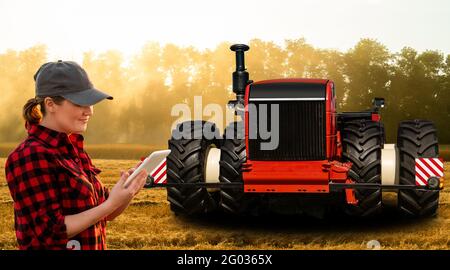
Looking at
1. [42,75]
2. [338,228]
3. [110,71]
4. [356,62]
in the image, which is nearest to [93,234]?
[42,75]

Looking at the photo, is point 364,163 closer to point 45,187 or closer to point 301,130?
→ point 301,130

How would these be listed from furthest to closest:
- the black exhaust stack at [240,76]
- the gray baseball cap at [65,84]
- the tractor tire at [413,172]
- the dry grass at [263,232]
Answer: the black exhaust stack at [240,76], the tractor tire at [413,172], the dry grass at [263,232], the gray baseball cap at [65,84]

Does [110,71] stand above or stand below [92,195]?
below

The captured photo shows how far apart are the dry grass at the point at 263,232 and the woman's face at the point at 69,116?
5.17m

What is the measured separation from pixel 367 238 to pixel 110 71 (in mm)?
43176

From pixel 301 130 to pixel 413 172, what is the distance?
1.72 m

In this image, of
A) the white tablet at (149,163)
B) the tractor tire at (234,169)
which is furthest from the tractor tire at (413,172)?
the white tablet at (149,163)

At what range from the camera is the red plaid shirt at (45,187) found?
2473 millimetres

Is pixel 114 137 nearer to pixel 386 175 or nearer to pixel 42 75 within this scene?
pixel 386 175

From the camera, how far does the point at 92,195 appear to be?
269 centimetres

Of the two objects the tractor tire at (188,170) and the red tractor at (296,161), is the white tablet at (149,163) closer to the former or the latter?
the red tractor at (296,161)

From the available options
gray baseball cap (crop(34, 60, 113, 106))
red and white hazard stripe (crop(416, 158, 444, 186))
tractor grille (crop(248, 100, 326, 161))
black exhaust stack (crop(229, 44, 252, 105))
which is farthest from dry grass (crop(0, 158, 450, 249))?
gray baseball cap (crop(34, 60, 113, 106))

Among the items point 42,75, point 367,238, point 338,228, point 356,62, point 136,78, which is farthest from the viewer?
point 136,78

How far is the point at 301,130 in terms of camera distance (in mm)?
8570
